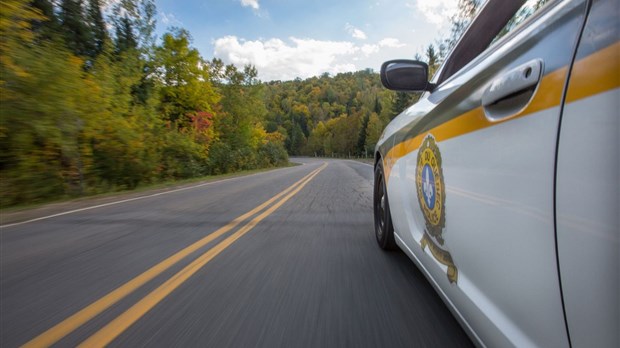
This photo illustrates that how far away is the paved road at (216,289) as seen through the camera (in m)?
1.92

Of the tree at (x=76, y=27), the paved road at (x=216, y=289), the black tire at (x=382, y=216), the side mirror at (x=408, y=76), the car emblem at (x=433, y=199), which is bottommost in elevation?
the paved road at (x=216, y=289)

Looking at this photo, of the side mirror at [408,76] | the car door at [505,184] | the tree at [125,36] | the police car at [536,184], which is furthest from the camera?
the tree at [125,36]

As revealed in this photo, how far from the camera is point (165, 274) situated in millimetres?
2873

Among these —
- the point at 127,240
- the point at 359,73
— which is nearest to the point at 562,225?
the point at 127,240

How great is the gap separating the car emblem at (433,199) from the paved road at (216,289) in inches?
18.4

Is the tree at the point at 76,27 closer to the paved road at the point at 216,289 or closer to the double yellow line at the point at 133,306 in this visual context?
the paved road at the point at 216,289

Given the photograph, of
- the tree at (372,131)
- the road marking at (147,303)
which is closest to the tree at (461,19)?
the road marking at (147,303)

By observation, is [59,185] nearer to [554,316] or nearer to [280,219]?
[280,219]

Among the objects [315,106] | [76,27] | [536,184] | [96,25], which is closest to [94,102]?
[76,27]

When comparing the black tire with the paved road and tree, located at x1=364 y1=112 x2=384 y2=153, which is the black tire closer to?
the paved road

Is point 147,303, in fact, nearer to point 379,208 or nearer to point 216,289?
point 216,289

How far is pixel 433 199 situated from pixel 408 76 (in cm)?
101

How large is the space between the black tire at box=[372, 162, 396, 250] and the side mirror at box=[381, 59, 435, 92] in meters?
1.15

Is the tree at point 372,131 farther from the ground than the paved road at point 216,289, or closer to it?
farther from the ground
